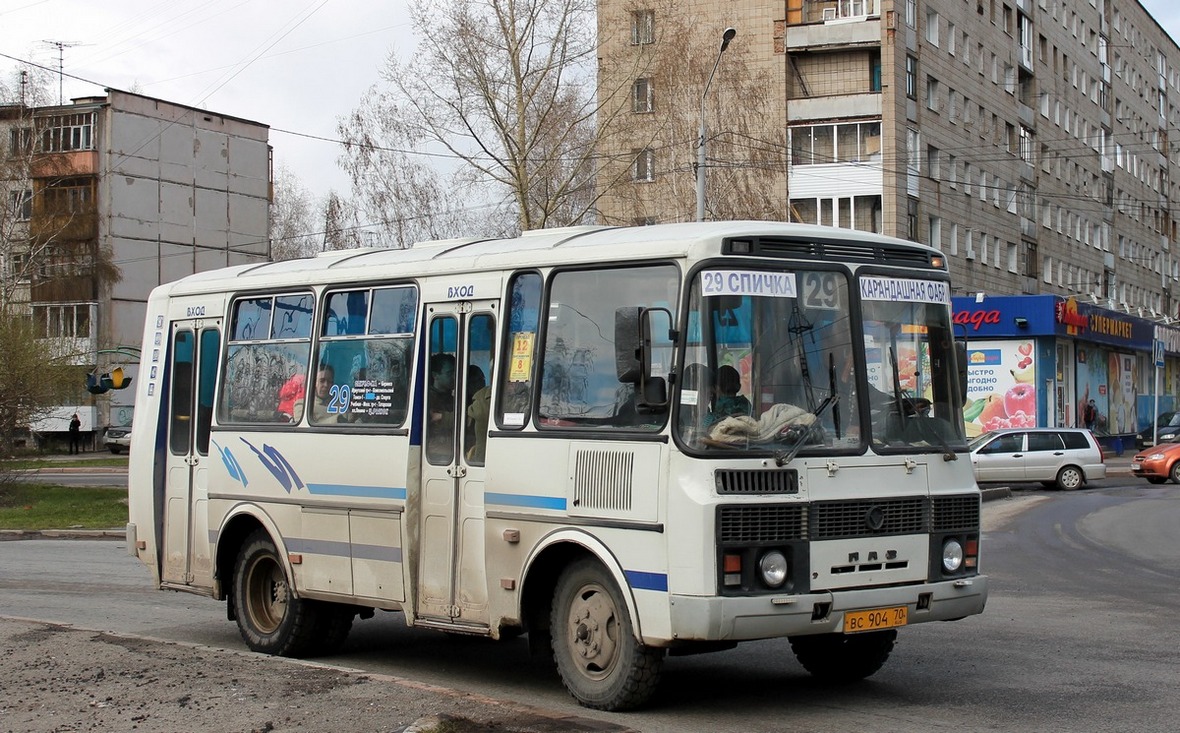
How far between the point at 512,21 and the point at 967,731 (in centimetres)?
3220

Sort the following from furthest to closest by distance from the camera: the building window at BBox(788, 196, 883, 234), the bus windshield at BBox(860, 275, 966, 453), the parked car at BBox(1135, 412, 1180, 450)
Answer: the building window at BBox(788, 196, 883, 234), the parked car at BBox(1135, 412, 1180, 450), the bus windshield at BBox(860, 275, 966, 453)

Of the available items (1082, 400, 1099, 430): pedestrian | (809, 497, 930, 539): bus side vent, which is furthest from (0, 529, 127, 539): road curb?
(1082, 400, 1099, 430): pedestrian

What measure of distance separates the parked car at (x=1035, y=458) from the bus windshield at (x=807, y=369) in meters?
28.0

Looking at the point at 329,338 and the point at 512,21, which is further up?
the point at 512,21

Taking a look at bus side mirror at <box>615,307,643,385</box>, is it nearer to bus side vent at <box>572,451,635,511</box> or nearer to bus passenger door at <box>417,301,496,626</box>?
bus side vent at <box>572,451,635,511</box>

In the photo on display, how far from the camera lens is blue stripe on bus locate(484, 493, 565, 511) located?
878 centimetres

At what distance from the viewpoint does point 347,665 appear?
1070 cm

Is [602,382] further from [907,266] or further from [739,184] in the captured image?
[739,184]

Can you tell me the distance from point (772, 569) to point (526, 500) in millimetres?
1689

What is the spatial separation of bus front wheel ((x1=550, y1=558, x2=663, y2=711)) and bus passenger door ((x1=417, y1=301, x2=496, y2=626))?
0.76 meters

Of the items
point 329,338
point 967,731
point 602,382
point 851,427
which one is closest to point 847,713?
point 967,731

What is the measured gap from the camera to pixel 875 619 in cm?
A: 838

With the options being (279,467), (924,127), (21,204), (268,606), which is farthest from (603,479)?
(21,204)

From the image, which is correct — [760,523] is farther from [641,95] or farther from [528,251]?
[641,95]
